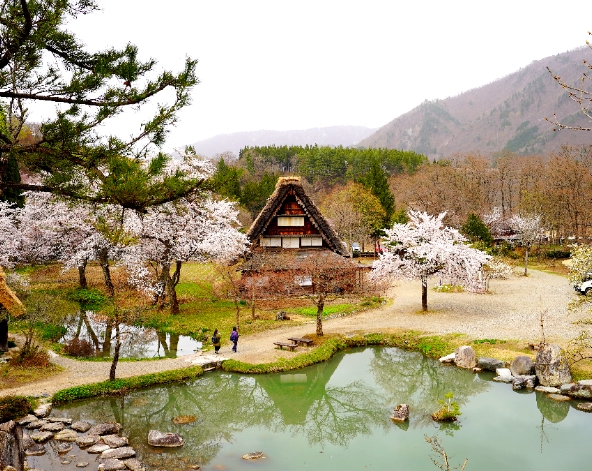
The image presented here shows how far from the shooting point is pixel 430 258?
20938 mm

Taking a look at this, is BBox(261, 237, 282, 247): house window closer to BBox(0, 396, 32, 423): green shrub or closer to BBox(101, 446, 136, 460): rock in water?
BBox(101, 446, 136, 460): rock in water

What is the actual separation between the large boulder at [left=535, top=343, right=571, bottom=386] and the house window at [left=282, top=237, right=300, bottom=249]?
1549 centimetres

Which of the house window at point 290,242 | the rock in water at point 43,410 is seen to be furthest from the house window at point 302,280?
the rock in water at point 43,410

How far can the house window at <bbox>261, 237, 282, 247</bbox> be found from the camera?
2706cm

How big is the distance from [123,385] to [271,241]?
1442 centimetres

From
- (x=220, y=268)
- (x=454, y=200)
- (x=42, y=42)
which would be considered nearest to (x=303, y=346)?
(x=220, y=268)

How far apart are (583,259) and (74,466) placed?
1485 cm

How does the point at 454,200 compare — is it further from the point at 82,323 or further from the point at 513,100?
the point at 513,100

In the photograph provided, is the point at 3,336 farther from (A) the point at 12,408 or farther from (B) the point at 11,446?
(B) the point at 11,446

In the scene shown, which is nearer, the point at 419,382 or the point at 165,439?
the point at 165,439

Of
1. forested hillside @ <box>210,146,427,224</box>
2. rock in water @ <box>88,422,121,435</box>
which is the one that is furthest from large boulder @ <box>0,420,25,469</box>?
forested hillside @ <box>210,146,427,224</box>

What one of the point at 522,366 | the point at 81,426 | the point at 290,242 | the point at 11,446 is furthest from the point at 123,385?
the point at 290,242

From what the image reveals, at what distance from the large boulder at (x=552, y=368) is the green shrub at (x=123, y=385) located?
10930 millimetres

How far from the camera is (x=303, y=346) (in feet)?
57.9
